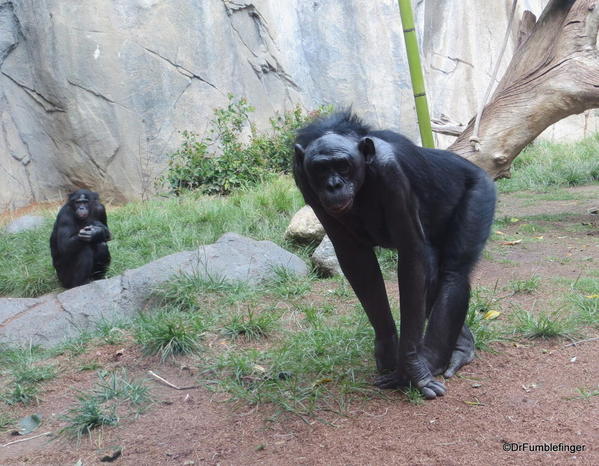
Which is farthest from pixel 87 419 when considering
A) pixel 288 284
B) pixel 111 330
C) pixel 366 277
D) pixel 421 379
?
pixel 288 284

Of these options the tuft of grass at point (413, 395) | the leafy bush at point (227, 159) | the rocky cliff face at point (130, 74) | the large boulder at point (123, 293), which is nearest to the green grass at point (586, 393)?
the tuft of grass at point (413, 395)

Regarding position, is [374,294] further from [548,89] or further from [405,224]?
[548,89]

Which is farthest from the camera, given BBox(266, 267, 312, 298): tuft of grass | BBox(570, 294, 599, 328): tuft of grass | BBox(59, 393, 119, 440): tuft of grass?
BBox(266, 267, 312, 298): tuft of grass

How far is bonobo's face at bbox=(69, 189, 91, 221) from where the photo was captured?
7715mm

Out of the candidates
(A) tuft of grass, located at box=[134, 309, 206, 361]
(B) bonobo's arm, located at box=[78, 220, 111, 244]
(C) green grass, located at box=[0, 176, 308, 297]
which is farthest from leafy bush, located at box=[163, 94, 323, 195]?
(A) tuft of grass, located at box=[134, 309, 206, 361]

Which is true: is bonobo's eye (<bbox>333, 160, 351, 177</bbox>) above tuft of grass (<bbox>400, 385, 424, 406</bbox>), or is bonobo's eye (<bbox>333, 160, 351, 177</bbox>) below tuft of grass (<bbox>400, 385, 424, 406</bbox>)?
above

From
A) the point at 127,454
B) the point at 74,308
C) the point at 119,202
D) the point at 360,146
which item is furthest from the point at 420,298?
the point at 119,202

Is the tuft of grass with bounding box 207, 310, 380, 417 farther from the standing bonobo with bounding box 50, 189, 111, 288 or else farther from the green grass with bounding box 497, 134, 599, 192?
the green grass with bounding box 497, 134, 599, 192

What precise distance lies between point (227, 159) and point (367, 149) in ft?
25.6

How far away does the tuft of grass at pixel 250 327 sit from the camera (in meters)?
4.78

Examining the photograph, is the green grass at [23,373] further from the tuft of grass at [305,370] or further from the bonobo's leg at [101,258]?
the bonobo's leg at [101,258]

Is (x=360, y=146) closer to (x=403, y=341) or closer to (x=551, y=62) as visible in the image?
(x=403, y=341)

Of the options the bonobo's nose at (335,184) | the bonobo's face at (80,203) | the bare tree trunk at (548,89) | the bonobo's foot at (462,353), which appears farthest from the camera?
the bonobo's face at (80,203)

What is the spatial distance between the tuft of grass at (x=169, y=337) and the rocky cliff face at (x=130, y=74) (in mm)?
7879
